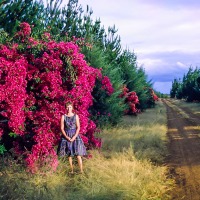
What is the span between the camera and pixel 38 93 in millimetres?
8812

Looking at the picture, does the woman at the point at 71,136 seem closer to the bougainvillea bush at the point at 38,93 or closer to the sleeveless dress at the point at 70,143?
the sleeveless dress at the point at 70,143

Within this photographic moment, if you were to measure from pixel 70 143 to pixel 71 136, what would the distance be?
6.7 inches

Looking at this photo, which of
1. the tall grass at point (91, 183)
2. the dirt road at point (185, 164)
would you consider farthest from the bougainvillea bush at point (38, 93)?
the dirt road at point (185, 164)

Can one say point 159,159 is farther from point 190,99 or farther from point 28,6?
point 190,99

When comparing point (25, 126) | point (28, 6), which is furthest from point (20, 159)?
point (28, 6)

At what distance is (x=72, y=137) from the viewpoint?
8641 mm

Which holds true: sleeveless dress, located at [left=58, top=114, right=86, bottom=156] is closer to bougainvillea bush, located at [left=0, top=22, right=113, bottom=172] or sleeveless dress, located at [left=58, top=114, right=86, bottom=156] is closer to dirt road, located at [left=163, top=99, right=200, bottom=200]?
bougainvillea bush, located at [left=0, top=22, right=113, bottom=172]

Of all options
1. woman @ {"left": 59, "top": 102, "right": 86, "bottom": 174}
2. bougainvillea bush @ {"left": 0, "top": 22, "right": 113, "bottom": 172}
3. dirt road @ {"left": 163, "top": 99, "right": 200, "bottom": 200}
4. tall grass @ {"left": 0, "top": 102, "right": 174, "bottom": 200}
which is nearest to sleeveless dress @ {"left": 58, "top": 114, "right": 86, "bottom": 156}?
woman @ {"left": 59, "top": 102, "right": 86, "bottom": 174}

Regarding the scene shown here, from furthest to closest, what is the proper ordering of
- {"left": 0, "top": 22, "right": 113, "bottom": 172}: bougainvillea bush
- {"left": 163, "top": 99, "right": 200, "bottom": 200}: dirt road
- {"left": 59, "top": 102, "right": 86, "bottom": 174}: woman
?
{"left": 59, "top": 102, "right": 86, "bottom": 174}: woman → {"left": 0, "top": 22, "right": 113, "bottom": 172}: bougainvillea bush → {"left": 163, "top": 99, "right": 200, "bottom": 200}: dirt road

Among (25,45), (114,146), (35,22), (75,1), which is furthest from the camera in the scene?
(75,1)

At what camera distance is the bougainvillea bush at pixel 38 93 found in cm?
841

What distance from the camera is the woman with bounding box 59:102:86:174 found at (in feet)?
28.1

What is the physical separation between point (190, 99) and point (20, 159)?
53.0 meters

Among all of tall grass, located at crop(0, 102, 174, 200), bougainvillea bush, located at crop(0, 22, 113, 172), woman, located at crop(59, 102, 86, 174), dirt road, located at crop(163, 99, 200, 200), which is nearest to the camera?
tall grass, located at crop(0, 102, 174, 200)
